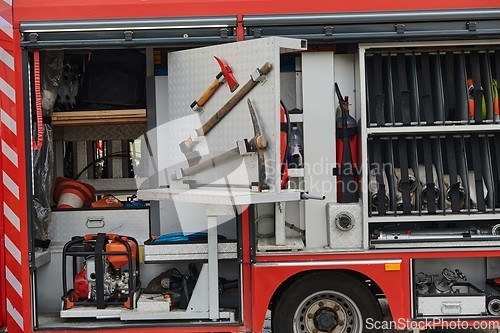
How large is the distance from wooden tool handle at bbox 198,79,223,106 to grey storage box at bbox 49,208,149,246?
108cm

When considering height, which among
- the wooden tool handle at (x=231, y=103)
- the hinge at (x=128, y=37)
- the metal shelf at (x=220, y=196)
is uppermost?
the hinge at (x=128, y=37)

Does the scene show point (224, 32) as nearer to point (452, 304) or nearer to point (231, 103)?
point (231, 103)

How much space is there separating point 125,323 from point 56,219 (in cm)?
108

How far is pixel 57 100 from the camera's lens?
5.77 m

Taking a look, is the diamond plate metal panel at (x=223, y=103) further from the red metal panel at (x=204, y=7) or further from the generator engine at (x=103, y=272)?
the generator engine at (x=103, y=272)

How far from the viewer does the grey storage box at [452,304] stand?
4.98 metres

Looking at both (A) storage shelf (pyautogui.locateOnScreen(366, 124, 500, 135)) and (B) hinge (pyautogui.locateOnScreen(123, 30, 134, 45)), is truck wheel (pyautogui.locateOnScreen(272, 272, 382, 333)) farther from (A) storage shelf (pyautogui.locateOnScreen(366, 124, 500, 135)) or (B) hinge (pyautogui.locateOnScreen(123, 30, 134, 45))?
(B) hinge (pyautogui.locateOnScreen(123, 30, 134, 45))

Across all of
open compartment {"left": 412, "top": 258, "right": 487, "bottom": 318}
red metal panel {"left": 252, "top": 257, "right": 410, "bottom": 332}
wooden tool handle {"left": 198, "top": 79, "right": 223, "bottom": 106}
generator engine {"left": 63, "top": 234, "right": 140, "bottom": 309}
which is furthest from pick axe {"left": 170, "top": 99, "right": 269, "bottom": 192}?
open compartment {"left": 412, "top": 258, "right": 487, "bottom": 318}

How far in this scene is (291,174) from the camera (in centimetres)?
505

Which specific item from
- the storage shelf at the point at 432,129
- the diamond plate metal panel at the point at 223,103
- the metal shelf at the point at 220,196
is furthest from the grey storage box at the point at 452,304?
the diamond plate metal panel at the point at 223,103

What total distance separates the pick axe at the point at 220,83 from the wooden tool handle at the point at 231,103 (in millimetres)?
66

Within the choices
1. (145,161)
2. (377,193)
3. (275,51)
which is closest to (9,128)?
(145,161)

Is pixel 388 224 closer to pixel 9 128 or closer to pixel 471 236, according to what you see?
pixel 471 236

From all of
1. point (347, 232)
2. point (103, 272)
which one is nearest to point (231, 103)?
point (347, 232)
